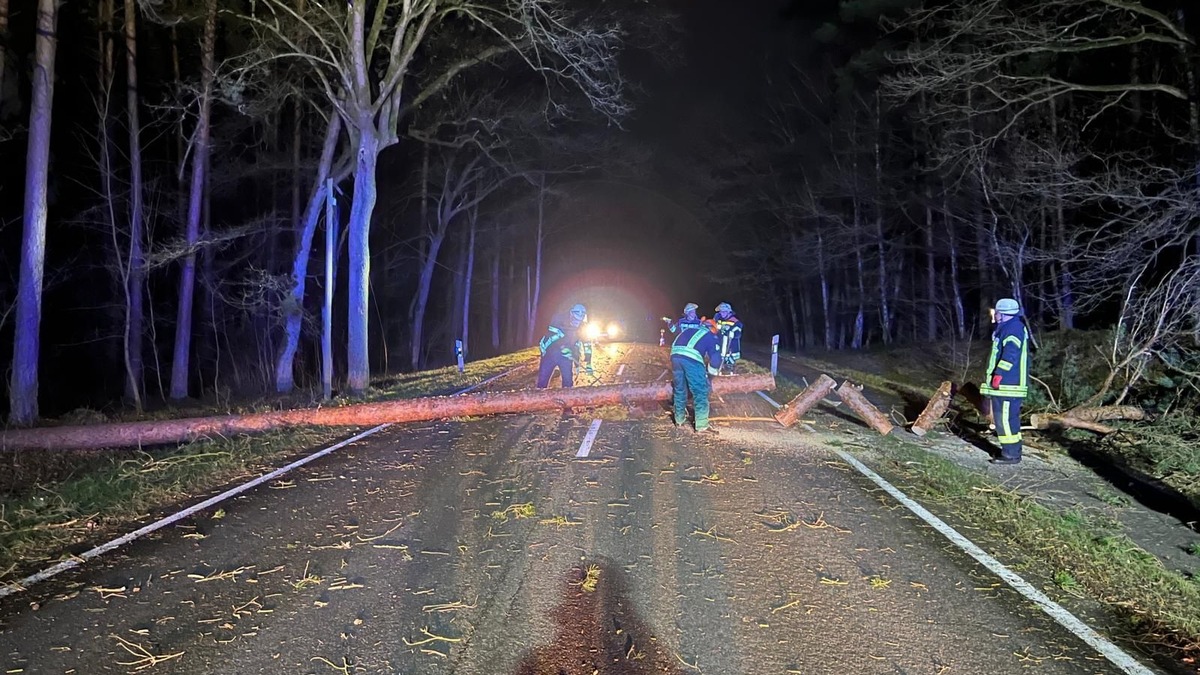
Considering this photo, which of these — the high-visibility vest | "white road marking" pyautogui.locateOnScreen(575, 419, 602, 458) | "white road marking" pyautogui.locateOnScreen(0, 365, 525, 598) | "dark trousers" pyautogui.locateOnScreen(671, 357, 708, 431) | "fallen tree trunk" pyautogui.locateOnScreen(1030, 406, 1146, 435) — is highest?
the high-visibility vest

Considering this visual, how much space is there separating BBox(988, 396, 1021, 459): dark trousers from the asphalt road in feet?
8.21

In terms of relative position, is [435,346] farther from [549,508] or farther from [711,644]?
[711,644]

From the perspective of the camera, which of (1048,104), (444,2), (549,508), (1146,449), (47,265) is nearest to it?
(549,508)

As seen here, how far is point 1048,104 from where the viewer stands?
19.9m

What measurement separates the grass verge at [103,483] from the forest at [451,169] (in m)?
5.20

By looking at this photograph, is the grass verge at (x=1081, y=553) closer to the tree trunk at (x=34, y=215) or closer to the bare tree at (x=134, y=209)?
the tree trunk at (x=34, y=215)

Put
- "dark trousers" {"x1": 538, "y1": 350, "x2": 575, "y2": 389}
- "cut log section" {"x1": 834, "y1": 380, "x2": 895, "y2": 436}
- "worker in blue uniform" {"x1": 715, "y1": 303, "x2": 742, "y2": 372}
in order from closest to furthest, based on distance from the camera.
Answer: "cut log section" {"x1": 834, "y1": 380, "x2": 895, "y2": 436} → "dark trousers" {"x1": 538, "y1": 350, "x2": 575, "y2": 389} → "worker in blue uniform" {"x1": 715, "y1": 303, "x2": 742, "y2": 372}

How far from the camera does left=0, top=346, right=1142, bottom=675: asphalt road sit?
363 centimetres

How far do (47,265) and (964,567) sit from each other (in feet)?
84.8

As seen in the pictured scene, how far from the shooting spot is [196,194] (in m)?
19.0

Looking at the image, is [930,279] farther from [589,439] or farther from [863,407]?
[589,439]

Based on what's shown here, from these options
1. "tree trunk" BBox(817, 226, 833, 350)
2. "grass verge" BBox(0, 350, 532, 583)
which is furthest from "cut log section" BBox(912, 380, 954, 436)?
"tree trunk" BBox(817, 226, 833, 350)

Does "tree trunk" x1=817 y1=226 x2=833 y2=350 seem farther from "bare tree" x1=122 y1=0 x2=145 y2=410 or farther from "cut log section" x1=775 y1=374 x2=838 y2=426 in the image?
"bare tree" x1=122 y1=0 x2=145 y2=410

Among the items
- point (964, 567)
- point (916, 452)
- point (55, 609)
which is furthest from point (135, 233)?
point (964, 567)
